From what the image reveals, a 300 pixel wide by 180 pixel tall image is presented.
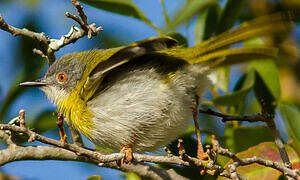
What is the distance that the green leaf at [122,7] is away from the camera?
10.5 feet

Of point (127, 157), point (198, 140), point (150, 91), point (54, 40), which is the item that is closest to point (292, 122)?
point (198, 140)

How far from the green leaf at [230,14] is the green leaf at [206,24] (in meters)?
0.10

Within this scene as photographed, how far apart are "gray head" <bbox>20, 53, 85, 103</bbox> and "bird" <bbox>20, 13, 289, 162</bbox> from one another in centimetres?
15

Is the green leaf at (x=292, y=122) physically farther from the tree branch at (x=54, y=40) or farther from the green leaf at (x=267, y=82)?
the tree branch at (x=54, y=40)

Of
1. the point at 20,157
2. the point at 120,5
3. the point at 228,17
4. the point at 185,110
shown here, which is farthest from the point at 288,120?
the point at 20,157

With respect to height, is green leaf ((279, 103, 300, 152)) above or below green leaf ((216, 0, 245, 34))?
below

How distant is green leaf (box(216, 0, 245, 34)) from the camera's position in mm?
3278

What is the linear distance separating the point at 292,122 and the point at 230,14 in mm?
1099

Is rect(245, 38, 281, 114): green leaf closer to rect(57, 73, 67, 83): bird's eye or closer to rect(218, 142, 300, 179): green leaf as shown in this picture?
rect(218, 142, 300, 179): green leaf

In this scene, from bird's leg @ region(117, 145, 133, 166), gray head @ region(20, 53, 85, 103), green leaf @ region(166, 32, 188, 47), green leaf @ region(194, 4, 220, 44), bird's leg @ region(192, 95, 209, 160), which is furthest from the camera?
green leaf @ region(194, 4, 220, 44)

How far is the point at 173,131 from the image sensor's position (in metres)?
3.06

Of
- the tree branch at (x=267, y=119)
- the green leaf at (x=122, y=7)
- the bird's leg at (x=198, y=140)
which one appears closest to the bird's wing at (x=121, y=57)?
the green leaf at (x=122, y=7)

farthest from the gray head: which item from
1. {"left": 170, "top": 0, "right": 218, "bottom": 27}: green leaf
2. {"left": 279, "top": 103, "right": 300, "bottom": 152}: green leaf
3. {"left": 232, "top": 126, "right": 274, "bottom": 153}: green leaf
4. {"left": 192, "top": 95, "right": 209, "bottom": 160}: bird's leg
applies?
{"left": 279, "top": 103, "right": 300, "bottom": 152}: green leaf

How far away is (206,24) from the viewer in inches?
139
